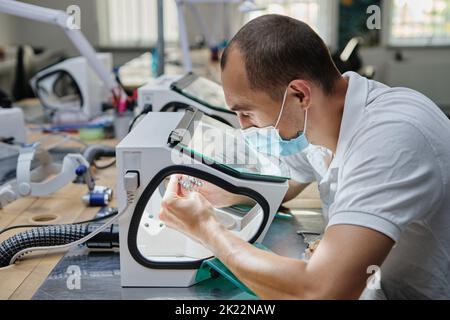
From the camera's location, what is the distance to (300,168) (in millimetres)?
1526

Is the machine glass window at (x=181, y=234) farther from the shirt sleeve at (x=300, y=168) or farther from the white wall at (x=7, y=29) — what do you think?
the white wall at (x=7, y=29)

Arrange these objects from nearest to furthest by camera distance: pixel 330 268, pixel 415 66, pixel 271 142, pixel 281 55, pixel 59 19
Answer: pixel 330 268
pixel 281 55
pixel 271 142
pixel 59 19
pixel 415 66

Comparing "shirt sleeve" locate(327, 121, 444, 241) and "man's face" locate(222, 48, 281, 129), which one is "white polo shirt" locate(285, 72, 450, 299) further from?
"man's face" locate(222, 48, 281, 129)

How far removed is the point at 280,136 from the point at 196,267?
1.05 ft

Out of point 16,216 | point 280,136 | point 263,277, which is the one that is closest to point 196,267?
point 263,277

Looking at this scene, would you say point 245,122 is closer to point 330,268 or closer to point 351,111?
point 351,111

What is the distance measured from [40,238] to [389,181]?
0.77 metres

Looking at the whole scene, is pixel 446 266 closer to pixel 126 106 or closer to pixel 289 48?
pixel 289 48

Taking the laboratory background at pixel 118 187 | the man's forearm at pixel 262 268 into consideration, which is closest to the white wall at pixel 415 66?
the laboratory background at pixel 118 187

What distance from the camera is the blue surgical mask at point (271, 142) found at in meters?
1.22

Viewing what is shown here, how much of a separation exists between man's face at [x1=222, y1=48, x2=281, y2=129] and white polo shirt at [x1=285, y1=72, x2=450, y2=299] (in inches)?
5.7

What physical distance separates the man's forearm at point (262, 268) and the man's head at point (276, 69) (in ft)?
0.85

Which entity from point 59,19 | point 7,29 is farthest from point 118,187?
point 7,29

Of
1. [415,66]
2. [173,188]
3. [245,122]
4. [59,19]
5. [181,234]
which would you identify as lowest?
[415,66]
